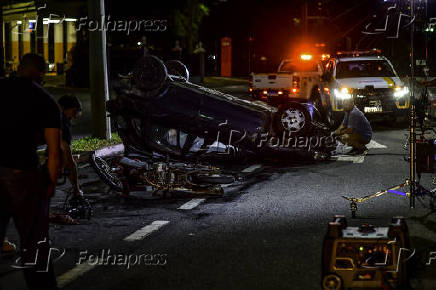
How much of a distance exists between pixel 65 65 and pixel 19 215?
48.1 metres

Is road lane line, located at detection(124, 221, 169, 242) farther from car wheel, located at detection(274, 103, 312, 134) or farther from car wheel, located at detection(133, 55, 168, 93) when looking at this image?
car wheel, located at detection(274, 103, 312, 134)

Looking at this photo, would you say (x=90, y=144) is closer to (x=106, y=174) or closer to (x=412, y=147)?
(x=106, y=174)

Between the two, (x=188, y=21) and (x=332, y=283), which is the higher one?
(x=188, y=21)

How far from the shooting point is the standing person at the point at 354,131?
14.6 metres

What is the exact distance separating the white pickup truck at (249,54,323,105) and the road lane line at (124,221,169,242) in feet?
49.2

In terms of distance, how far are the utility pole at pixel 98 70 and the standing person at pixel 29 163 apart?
10.7 m

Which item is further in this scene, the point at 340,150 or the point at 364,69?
the point at 364,69

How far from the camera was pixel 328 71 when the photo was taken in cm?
2102

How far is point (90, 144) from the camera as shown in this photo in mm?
15359

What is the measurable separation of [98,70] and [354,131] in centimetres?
547

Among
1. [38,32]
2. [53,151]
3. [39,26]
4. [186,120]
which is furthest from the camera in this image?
[38,32]

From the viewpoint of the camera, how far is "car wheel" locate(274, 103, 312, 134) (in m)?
13.2

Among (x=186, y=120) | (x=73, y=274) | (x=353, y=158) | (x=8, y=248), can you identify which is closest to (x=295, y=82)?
(x=353, y=158)

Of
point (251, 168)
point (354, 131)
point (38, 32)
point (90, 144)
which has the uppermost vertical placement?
point (38, 32)
